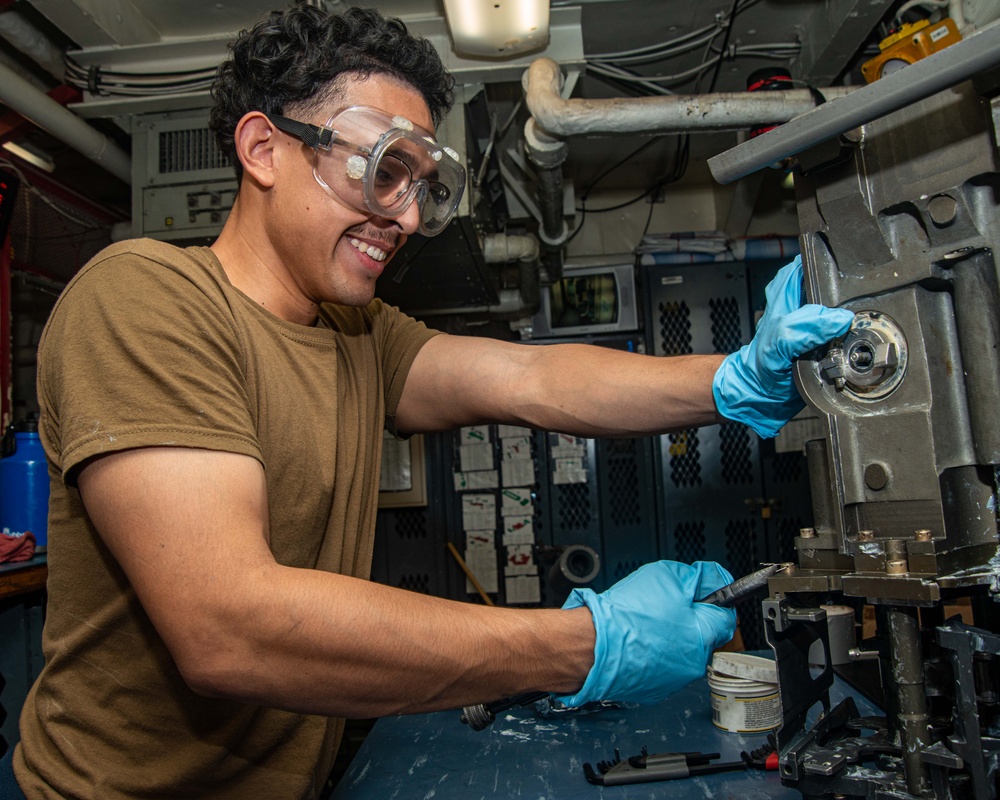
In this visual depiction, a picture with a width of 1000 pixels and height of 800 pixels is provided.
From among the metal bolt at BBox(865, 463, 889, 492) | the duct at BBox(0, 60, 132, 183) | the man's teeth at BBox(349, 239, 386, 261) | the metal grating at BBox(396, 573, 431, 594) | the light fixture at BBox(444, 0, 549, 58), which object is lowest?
the metal grating at BBox(396, 573, 431, 594)

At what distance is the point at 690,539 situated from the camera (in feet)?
11.9

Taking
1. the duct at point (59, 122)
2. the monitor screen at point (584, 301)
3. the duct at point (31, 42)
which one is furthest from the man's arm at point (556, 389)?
the monitor screen at point (584, 301)

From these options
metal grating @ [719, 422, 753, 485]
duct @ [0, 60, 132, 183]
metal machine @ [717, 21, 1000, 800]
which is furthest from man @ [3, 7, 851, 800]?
metal grating @ [719, 422, 753, 485]

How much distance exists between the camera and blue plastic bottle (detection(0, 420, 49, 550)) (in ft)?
8.18

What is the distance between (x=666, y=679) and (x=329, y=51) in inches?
51.6

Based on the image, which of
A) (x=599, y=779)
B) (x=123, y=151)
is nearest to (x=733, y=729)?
(x=599, y=779)

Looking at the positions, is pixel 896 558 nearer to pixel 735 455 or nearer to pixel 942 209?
pixel 942 209

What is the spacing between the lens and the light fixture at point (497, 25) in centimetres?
219

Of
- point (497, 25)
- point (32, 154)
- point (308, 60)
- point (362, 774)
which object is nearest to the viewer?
point (308, 60)

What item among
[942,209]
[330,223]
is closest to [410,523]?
[330,223]

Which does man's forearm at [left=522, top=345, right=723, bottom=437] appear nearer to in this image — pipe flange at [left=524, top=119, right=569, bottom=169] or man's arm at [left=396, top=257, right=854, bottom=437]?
man's arm at [left=396, top=257, right=854, bottom=437]

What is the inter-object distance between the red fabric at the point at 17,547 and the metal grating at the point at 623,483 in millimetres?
2562

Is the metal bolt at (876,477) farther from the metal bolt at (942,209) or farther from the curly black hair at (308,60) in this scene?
the curly black hair at (308,60)

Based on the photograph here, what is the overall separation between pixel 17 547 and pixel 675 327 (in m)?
2.97
